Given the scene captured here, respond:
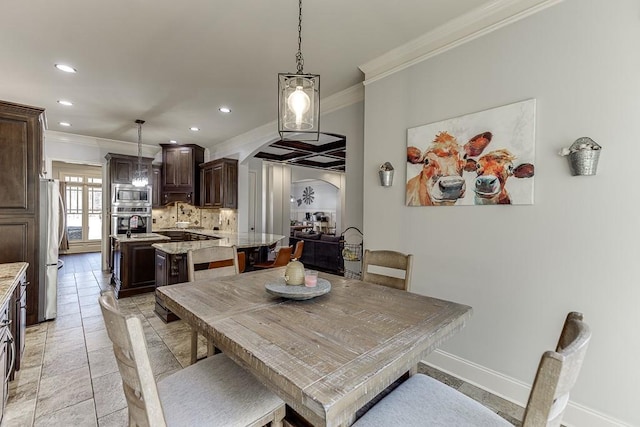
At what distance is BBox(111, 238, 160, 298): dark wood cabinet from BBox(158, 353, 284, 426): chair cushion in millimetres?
3737

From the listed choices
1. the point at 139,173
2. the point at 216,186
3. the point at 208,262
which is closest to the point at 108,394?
the point at 208,262

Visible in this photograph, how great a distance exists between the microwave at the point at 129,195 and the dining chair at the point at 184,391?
19.1 feet

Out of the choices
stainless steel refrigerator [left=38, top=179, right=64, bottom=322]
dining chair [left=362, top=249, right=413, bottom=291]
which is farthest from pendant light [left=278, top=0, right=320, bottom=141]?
stainless steel refrigerator [left=38, top=179, right=64, bottom=322]

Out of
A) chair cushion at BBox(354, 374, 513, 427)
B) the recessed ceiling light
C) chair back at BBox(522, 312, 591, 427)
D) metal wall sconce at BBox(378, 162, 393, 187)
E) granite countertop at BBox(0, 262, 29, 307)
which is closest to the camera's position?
chair back at BBox(522, 312, 591, 427)

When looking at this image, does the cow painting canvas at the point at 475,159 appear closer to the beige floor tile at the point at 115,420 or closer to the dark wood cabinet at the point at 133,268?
the beige floor tile at the point at 115,420

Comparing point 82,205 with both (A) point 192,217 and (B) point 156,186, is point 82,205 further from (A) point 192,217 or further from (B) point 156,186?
(A) point 192,217

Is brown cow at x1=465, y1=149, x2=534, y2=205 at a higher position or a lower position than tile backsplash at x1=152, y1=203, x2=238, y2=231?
higher

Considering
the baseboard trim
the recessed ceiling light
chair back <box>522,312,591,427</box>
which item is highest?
the recessed ceiling light

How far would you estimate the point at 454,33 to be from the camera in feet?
7.74

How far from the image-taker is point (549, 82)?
1933mm

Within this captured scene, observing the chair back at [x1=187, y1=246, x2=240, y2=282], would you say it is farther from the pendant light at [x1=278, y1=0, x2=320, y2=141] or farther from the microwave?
the microwave

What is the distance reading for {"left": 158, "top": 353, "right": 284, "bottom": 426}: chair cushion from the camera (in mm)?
1107

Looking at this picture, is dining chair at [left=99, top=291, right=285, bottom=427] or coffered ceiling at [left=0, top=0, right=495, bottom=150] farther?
coffered ceiling at [left=0, top=0, right=495, bottom=150]

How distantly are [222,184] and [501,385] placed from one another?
5.39 meters
